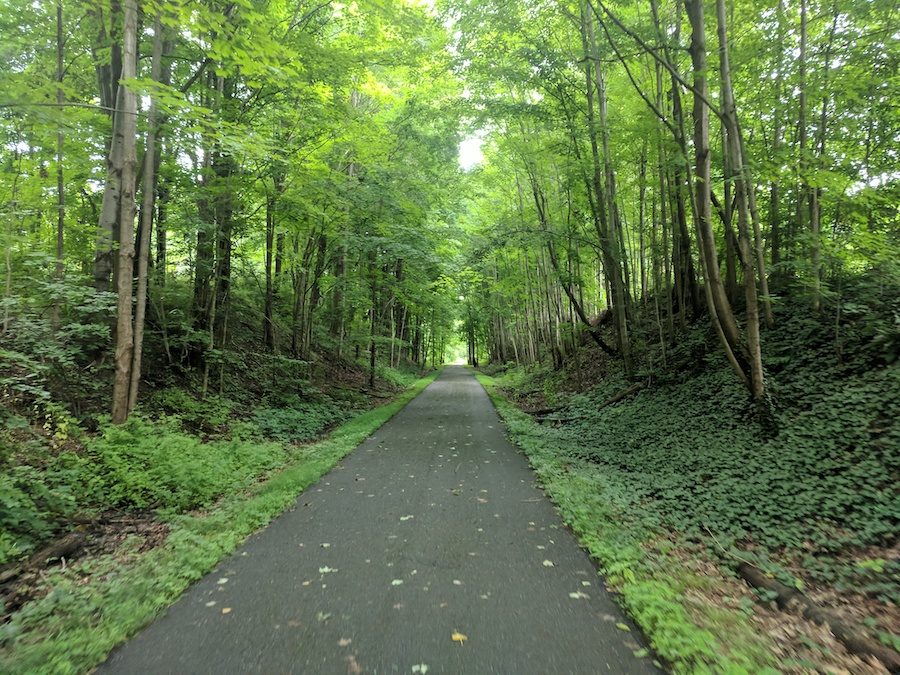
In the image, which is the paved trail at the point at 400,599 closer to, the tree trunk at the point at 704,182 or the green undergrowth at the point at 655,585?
the green undergrowth at the point at 655,585

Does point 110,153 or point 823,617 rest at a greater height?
point 110,153

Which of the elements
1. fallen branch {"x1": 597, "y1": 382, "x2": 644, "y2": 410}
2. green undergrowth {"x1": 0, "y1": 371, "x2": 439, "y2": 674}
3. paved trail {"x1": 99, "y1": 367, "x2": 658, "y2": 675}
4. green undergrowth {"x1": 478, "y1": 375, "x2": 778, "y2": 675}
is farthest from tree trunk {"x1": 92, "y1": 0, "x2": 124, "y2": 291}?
fallen branch {"x1": 597, "y1": 382, "x2": 644, "y2": 410}

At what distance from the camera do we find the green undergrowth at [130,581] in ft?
8.44

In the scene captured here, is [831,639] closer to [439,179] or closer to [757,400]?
[757,400]

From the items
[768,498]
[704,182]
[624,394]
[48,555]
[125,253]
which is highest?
[704,182]

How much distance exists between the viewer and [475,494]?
5750 millimetres

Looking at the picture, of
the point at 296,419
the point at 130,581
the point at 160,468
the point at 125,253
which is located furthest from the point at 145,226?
the point at 130,581

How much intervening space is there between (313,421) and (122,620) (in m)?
7.47

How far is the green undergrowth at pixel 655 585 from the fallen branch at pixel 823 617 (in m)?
0.38

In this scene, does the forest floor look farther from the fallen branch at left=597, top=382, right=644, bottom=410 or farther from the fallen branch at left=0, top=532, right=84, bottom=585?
the fallen branch at left=0, top=532, right=84, bottom=585

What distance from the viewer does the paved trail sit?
102 inches

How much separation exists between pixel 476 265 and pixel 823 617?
12910 millimetres

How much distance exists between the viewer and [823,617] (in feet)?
9.56

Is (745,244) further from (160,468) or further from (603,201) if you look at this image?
(160,468)
